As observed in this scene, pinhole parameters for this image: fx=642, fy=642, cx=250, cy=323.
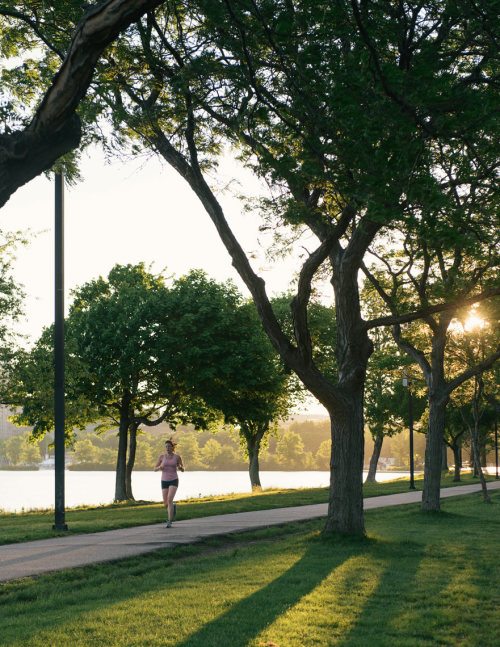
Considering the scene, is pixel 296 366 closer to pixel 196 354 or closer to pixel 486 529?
pixel 486 529

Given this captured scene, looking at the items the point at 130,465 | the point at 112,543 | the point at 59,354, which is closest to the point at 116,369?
the point at 130,465

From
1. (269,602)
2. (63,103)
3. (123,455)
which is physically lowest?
(123,455)

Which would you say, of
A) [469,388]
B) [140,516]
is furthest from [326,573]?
[469,388]

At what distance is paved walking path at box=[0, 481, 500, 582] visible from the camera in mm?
8938

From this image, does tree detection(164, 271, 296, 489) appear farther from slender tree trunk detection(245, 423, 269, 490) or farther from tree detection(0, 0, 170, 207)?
tree detection(0, 0, 170, 207)

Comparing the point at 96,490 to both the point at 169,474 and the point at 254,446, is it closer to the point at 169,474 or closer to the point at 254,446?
the point at 254,446

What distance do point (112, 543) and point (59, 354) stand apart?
13.6 feet

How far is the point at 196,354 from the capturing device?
27.2 meters

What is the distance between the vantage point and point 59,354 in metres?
13.4

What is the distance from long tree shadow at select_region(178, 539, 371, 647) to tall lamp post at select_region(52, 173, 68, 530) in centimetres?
546

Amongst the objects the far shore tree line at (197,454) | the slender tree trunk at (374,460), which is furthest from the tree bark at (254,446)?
the far shore tree line at (197,454)

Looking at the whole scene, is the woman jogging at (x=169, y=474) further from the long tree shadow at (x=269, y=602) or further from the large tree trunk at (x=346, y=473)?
the long tree shadow at (x=269, y=602)

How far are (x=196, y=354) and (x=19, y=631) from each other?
21612 mm


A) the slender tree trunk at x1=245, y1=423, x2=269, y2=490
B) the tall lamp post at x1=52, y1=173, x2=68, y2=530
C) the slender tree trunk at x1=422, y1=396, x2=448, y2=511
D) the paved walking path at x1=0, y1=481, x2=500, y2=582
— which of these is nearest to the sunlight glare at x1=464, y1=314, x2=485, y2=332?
the slender tree trunk at x1=422, y1=396, x2=448, y2=511
